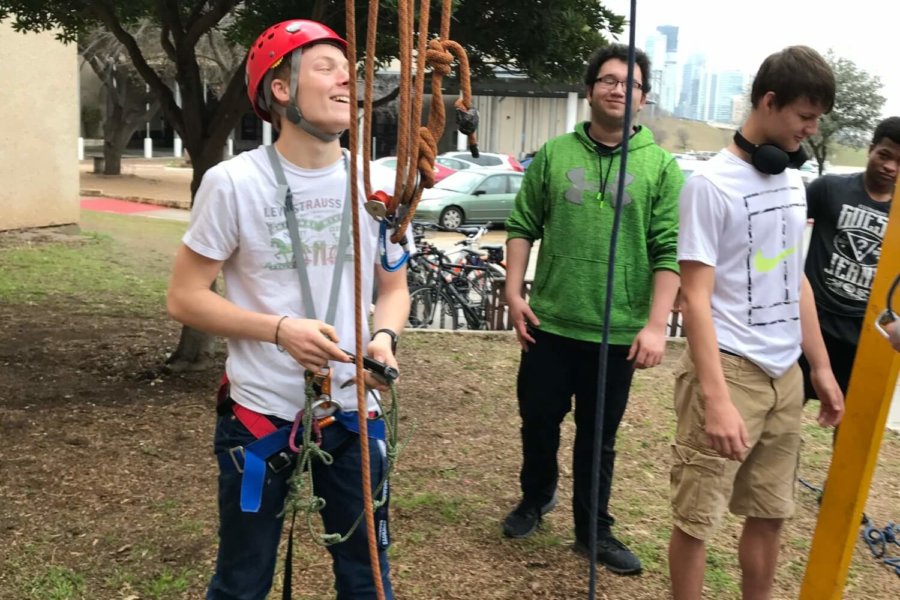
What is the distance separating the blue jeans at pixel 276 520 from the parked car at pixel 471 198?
1666 cm

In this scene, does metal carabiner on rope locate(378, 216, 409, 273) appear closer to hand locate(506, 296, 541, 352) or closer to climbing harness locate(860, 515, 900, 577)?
hand locate(506, 296, 541, 352)

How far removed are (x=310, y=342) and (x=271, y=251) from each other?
0.29 m

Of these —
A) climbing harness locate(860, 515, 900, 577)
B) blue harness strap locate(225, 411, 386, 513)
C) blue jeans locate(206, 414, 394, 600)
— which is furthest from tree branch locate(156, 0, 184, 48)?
climbing harness locate(860, 515, 900, 577)

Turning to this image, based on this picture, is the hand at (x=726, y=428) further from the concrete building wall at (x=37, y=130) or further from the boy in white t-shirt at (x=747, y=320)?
the concrete building wall at (x=37, y=130)

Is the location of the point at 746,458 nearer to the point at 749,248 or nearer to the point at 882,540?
the point at 749,248

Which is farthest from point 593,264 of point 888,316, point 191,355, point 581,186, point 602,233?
point 191,355

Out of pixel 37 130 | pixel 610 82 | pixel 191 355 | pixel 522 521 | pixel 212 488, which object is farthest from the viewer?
pixel 37 130

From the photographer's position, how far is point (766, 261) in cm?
269

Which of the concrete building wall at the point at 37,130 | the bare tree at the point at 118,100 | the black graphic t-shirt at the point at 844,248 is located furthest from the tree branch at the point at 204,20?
the bare tree at the point at 118,100

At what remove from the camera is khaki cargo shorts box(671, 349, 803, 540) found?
2.68 m

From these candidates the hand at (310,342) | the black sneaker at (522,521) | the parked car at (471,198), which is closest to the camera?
the hand at (310,342)

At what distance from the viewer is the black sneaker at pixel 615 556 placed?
365 centimetres

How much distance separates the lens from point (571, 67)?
5.61 meters

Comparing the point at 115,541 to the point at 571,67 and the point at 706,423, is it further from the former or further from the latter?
the point at 571,67
